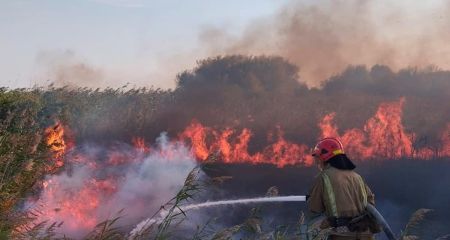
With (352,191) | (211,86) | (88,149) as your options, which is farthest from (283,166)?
(352,191)

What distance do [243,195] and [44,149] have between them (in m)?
26.2

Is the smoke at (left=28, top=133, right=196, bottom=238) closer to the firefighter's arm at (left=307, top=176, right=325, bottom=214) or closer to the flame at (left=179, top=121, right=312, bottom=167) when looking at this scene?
the flame at (left=179, top=121, right=312, bottom=167)

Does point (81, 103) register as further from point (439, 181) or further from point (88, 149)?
point (439, 181)

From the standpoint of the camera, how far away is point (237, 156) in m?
36.1

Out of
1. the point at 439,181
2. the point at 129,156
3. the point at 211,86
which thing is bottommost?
the point at 439,181

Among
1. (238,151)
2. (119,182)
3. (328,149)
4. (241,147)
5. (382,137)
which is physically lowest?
(328,149)

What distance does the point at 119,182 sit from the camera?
29.5 meters

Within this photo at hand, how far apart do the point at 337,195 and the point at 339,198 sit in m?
0.05

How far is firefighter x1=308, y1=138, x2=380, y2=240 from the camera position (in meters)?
7.34

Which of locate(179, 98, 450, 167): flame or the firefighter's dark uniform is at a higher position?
locate(179, 98, 450, 167): flame

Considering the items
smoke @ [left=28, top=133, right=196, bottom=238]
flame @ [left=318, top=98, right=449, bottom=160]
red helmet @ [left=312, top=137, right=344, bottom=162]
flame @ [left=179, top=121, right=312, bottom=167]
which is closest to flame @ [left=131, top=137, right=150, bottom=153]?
smoke @ [left=28, top=133, right=196, bottom=238]

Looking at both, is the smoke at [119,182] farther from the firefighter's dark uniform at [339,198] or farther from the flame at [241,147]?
the firefighter's dark uniform at [339,198]

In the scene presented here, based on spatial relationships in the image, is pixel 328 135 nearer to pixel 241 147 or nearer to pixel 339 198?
pixel 241 147

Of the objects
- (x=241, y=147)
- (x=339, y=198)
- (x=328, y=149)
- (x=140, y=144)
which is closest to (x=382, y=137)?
(x=241, y=147)
